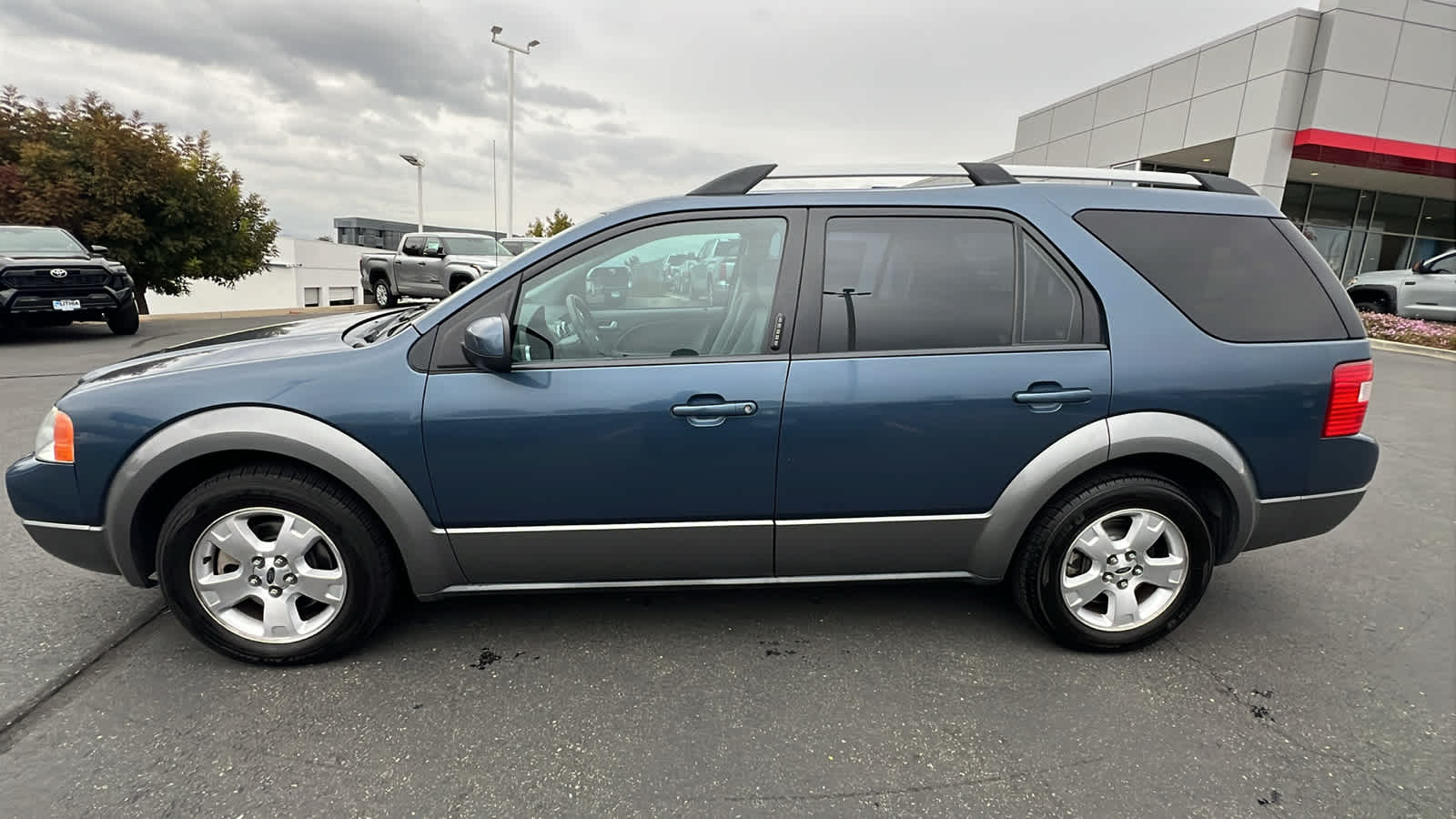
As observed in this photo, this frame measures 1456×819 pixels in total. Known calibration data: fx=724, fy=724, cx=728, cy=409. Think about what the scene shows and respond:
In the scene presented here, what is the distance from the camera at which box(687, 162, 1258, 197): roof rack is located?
278 cm

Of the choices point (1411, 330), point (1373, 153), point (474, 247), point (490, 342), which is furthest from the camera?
point (1373, 153)

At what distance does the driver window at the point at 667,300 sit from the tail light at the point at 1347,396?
6.93 ft

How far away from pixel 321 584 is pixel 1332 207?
29.0m

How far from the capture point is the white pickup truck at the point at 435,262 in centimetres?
1634

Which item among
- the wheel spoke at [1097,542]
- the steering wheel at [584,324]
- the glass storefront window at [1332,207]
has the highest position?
the glass storefront window at [1332,207]

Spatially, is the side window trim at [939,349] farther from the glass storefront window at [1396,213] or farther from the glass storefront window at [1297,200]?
the glass storefront window at [1396,213]

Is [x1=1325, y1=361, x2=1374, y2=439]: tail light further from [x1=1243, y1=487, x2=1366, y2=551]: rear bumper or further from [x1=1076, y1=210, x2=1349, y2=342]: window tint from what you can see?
[x1=1243, y1=487, x2=1366, y2=551]: rear bumper

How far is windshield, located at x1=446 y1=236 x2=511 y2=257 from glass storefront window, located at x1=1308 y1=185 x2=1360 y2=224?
77.5 feet

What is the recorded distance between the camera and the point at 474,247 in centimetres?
1722

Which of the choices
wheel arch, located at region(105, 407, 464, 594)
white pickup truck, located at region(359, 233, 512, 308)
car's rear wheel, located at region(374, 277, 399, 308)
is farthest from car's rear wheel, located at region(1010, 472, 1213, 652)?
car's rear wheel, located at region(374, 277, 399, 308)

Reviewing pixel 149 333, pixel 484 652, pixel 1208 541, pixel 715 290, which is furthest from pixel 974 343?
pixel 149 333

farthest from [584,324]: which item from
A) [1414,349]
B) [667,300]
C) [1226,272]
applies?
[1414,349]

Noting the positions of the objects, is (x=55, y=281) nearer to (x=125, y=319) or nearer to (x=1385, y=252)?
(x=125, y=319)

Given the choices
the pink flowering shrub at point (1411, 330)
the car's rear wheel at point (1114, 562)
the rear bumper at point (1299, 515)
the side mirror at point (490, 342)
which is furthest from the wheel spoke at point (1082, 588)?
the pink flowering shrub at point (1411, 330)
